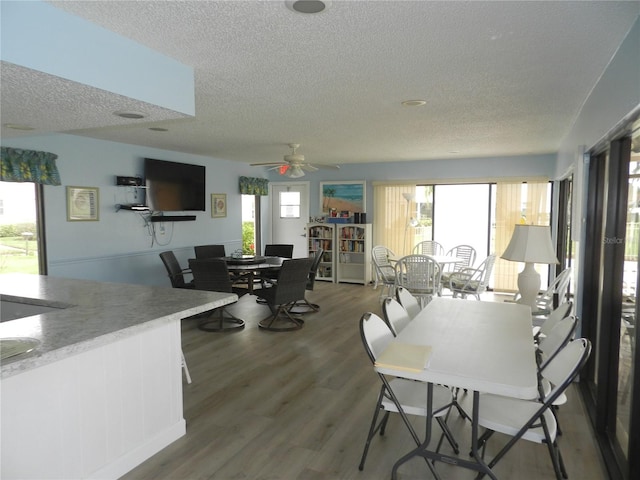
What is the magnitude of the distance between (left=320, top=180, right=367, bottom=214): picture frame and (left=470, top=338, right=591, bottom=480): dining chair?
6266 mm

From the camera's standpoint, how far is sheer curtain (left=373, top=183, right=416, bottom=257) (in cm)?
797

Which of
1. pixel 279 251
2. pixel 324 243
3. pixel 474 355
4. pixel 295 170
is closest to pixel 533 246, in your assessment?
pixel 474 355

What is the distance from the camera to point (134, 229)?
606cm

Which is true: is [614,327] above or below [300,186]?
below

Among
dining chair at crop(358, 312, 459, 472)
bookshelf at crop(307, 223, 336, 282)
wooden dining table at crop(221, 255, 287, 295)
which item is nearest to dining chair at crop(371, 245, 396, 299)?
bookshelf at crop(307, 223, 336, 282)

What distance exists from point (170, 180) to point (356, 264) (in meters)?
3.75

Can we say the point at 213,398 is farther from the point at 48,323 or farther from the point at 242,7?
the point at 242,7

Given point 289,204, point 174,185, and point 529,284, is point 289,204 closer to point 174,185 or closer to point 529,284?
point 174,185

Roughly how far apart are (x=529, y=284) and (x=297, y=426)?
91.4 inches

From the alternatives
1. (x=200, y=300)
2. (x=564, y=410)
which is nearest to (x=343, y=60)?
(x=200, y=300)

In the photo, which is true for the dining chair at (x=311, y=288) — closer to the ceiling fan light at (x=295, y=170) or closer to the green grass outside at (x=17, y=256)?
the ceiling fan light at (x=295, y=170)

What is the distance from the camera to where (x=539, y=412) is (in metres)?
1.95

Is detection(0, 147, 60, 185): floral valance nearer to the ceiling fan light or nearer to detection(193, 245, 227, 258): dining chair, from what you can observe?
detection(193, 245, 227, 258): dining chair

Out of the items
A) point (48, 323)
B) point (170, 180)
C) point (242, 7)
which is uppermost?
point (242, 7)
